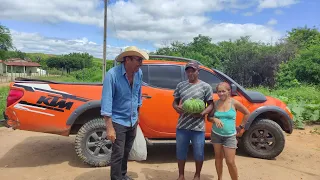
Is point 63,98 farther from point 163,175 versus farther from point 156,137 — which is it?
point 163,175

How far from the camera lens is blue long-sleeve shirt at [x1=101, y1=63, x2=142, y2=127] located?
3182 millimetres

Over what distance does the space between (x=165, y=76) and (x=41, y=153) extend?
2715 mm

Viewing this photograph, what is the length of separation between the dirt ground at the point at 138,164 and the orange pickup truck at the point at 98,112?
30 centimetres

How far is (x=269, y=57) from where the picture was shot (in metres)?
20.5

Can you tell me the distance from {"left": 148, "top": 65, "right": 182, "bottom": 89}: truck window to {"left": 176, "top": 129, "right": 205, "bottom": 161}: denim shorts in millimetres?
1382

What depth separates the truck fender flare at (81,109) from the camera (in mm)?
4621

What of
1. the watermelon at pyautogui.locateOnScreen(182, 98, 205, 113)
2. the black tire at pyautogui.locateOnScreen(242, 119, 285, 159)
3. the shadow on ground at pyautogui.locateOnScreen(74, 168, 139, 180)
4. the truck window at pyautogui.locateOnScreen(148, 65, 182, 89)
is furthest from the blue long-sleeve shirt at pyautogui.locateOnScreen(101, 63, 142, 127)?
the black tire at pyautogui.locateOnScreen(242, 119, 285, 159)

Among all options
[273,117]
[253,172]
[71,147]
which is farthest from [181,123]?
[71,147]

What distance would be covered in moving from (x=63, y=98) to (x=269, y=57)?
60.4ft

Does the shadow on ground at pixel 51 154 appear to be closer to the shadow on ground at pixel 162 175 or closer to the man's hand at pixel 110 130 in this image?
the shadow on ground at pixel 162 175

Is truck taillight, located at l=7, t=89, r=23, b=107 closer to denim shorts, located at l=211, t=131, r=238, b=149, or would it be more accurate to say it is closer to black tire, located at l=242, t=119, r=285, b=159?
denim shorts, located at l=211, t=131, r=238, b=149

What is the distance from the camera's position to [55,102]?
182 inches

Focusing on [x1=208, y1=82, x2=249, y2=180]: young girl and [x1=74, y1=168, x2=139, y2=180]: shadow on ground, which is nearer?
[x1=208, y1=82, x2=249, y2=180]: young girl

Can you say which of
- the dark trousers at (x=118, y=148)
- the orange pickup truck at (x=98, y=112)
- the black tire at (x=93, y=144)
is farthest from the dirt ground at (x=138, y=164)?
the dark trousers at (x=118, y=148)
